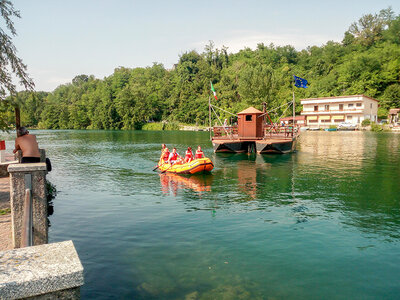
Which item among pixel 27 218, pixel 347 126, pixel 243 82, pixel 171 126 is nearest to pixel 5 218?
pixel 27 218

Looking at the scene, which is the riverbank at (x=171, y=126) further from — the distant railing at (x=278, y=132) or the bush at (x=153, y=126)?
the distant railing at (x=278, y=132)

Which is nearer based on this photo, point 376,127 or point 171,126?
point 376,127

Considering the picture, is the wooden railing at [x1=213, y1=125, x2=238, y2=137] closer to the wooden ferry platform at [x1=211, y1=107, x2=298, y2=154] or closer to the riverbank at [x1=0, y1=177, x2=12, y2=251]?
the wooden ferry platform at [x1=211, y1=107, x2=298, y2=154]

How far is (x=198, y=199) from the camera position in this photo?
50.5 ft

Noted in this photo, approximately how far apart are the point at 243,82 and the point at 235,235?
236 feet

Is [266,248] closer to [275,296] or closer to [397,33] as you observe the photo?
[275,296]

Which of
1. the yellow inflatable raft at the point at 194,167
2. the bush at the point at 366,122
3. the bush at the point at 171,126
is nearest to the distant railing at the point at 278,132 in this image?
the yellow inflatable raft at the point at 194,167

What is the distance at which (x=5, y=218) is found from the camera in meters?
9.17

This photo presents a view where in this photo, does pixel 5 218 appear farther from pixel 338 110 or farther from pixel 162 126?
pixel 162 126

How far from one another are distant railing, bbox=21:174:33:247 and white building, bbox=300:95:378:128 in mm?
81989

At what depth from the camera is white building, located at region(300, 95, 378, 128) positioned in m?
76.8

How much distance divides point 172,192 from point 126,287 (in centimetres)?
979

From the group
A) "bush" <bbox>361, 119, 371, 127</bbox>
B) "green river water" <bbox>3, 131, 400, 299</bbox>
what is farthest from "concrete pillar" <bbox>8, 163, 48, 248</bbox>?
"bush" <bbox>361, 119, 371, 127</bbox>

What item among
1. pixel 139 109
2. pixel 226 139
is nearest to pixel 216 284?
pixel 226 139
